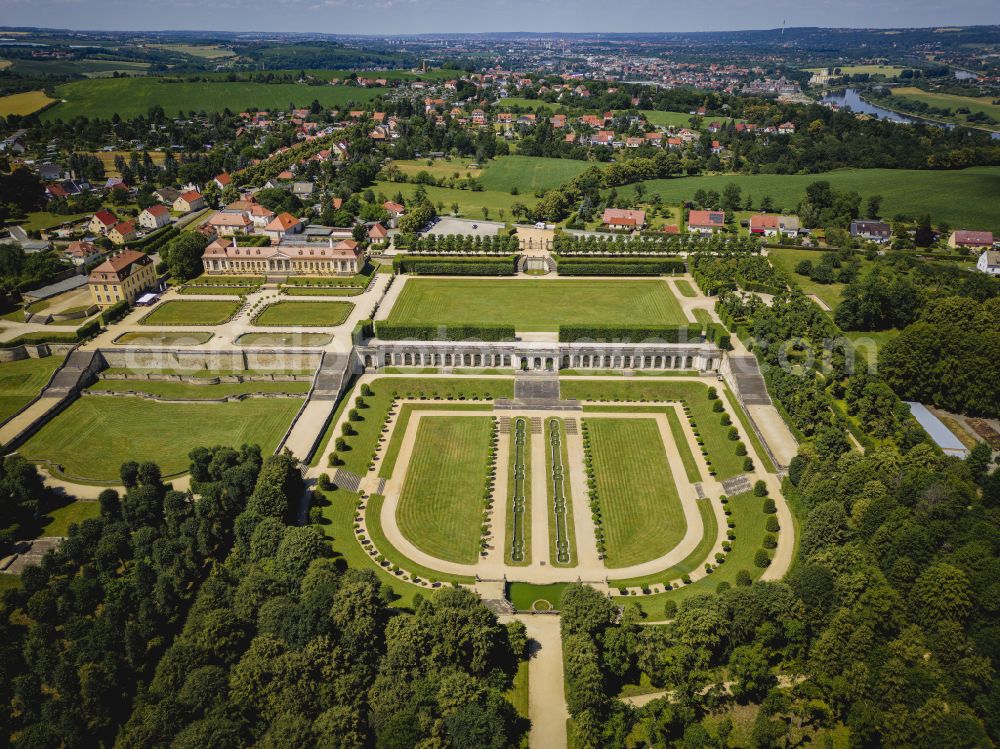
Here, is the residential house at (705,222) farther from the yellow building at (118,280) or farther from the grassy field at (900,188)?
the yellow building at (118,280)

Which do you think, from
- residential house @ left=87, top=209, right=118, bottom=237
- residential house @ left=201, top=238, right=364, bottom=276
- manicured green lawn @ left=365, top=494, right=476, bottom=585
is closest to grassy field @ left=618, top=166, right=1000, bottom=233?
residential house @ left=201, top=238, right=364, bottom=276

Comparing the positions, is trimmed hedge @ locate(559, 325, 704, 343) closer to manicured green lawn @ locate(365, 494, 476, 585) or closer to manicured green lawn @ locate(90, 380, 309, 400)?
manicured green lawn @ locate(90, 380, 309, 400)

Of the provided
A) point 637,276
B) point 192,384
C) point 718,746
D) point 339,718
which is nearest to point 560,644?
point 718,746

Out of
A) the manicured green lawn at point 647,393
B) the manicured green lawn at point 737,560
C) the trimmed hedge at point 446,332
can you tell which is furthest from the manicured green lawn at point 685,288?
the manicured green lawn at point 737,560

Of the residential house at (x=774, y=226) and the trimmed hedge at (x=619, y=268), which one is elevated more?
the residential house at (x=774, y=226)

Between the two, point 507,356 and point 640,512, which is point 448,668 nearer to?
point 640,512

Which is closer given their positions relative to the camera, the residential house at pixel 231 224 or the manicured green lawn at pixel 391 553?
the manicured green lawn at pixel 391 553

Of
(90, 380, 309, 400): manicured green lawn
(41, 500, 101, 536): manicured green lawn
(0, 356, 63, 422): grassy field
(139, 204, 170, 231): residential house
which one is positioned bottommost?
(41, 500, 101, 536): manicured green lawn
